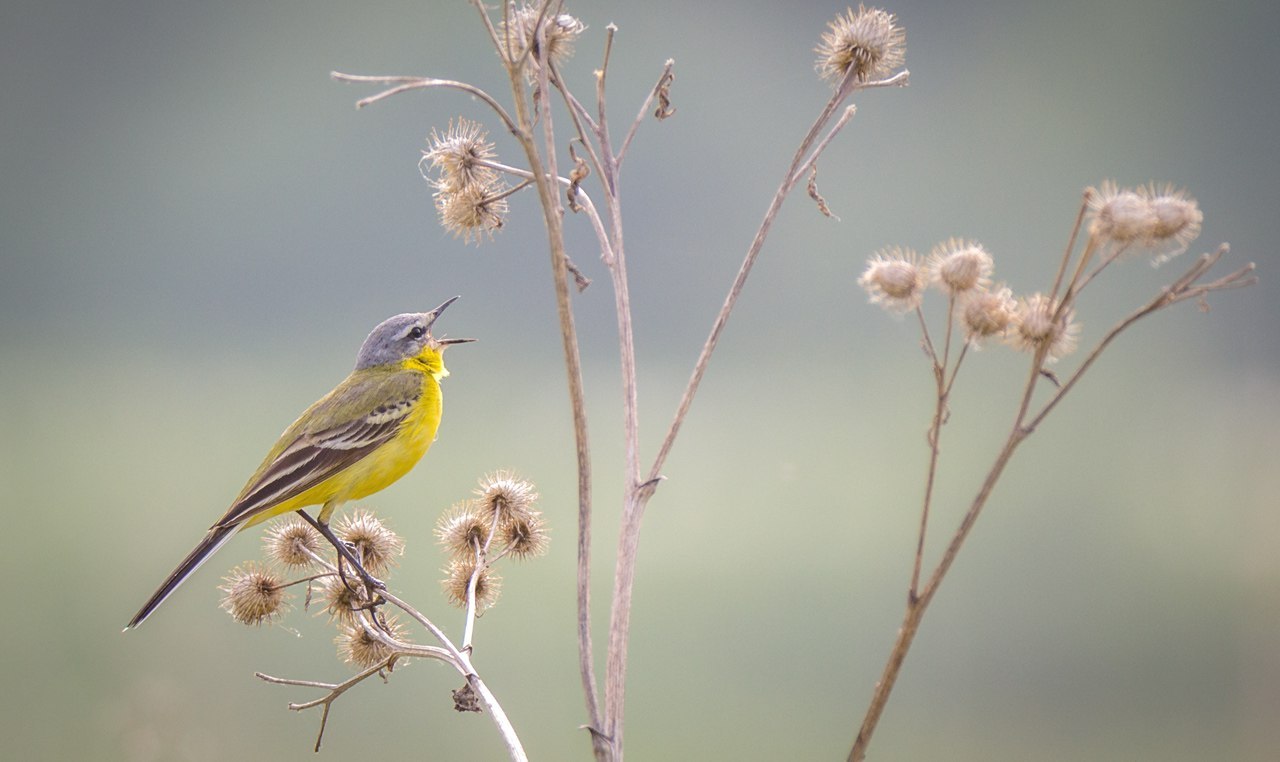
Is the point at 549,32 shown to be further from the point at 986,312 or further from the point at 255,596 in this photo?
the point at 255,596

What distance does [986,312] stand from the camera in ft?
2.60

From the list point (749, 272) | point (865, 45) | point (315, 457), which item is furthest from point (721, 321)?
point (315, 457)

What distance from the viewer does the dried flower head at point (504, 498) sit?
3.50ft

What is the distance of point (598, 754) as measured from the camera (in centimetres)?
76

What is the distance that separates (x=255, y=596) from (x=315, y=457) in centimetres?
26

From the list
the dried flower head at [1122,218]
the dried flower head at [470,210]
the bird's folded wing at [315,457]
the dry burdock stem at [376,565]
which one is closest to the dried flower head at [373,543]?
the dry burdock stem at [376,565]

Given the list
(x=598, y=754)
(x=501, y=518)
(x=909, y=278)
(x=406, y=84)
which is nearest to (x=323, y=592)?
(x=501, y=518)

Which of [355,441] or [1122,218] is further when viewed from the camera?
[355,441]

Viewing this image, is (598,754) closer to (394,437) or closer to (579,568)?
(579,568)

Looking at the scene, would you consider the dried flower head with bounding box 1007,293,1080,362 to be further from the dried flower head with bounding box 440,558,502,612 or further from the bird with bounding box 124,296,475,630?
the bird with bounding box 124,296,475,630

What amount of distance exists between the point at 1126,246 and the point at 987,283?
0.10 metres

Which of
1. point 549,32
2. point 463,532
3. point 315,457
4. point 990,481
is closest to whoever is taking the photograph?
point 990,481

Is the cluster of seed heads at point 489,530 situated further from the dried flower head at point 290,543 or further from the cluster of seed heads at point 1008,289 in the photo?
the cluster of seed heads at point 1008,289

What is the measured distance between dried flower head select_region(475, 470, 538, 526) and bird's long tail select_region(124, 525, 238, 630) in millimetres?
303
